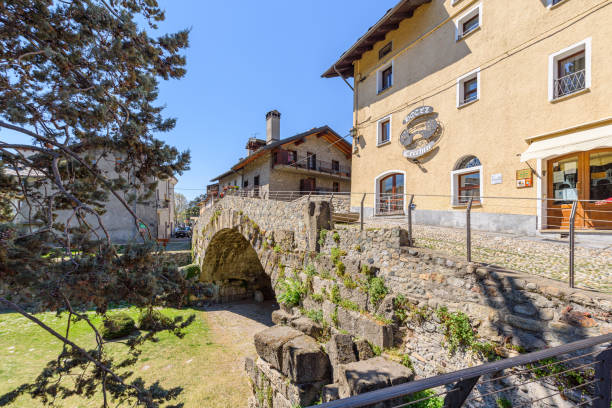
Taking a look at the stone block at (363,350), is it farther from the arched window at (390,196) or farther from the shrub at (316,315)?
the arched window at (390,196)

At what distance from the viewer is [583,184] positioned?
21.4ft

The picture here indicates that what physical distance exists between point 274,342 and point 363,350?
187 centimetres

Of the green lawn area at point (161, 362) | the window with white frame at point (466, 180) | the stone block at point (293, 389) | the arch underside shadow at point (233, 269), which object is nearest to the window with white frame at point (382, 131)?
the window with white frame at point (466, 180)

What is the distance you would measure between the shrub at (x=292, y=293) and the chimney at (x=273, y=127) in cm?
1682

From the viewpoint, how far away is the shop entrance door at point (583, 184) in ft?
20.3

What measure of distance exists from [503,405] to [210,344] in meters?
9.02

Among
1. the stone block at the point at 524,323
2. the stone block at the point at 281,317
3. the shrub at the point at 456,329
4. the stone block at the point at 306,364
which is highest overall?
the stone block at the point at 524,323

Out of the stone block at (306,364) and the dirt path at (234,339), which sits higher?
the stone block at (306,364)

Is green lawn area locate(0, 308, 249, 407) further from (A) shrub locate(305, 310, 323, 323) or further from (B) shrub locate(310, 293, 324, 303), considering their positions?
(B) shrub locate(310, 293, 324, 303)

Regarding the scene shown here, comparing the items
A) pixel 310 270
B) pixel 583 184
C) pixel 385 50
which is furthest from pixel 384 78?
pixel 310 270

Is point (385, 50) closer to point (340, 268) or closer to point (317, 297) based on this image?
point (340, 268)

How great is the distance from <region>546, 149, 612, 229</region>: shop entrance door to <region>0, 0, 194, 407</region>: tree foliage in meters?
7.69

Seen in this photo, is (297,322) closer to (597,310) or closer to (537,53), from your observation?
(597,310)

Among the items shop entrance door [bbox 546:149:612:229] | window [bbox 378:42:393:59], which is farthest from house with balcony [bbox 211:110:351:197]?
shop entrance door [bbox 546:149:612:229]
